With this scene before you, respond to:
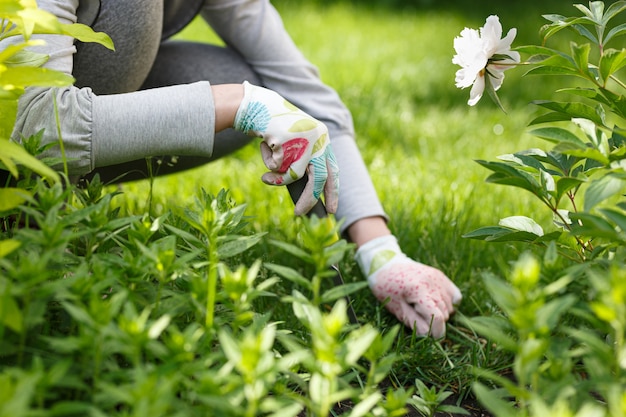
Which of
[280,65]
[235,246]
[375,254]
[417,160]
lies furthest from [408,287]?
[417,160]

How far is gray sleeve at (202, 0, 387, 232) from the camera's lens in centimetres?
155

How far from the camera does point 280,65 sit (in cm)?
164

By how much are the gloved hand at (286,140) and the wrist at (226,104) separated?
0.01 metres

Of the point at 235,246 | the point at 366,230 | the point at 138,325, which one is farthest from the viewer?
the point at 366,230

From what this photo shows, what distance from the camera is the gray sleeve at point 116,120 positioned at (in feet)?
3.59

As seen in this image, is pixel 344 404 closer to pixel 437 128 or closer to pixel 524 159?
pixel 524 159

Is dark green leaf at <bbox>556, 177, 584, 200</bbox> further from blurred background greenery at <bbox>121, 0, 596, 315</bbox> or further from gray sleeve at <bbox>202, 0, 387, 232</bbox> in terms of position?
gray sleeve at <bbox>202, 0, 387, 232</bbox>

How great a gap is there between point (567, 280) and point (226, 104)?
597mm

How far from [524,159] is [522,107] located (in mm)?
1984

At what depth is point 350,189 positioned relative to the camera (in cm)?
147

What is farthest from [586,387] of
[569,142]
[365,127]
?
[365,127]

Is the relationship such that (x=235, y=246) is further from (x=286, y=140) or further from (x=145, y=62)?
(x=145, y=62)

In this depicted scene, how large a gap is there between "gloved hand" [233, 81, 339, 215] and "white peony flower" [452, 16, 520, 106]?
0.75 feet

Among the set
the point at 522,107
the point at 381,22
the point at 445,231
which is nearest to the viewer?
the point at 445,231
